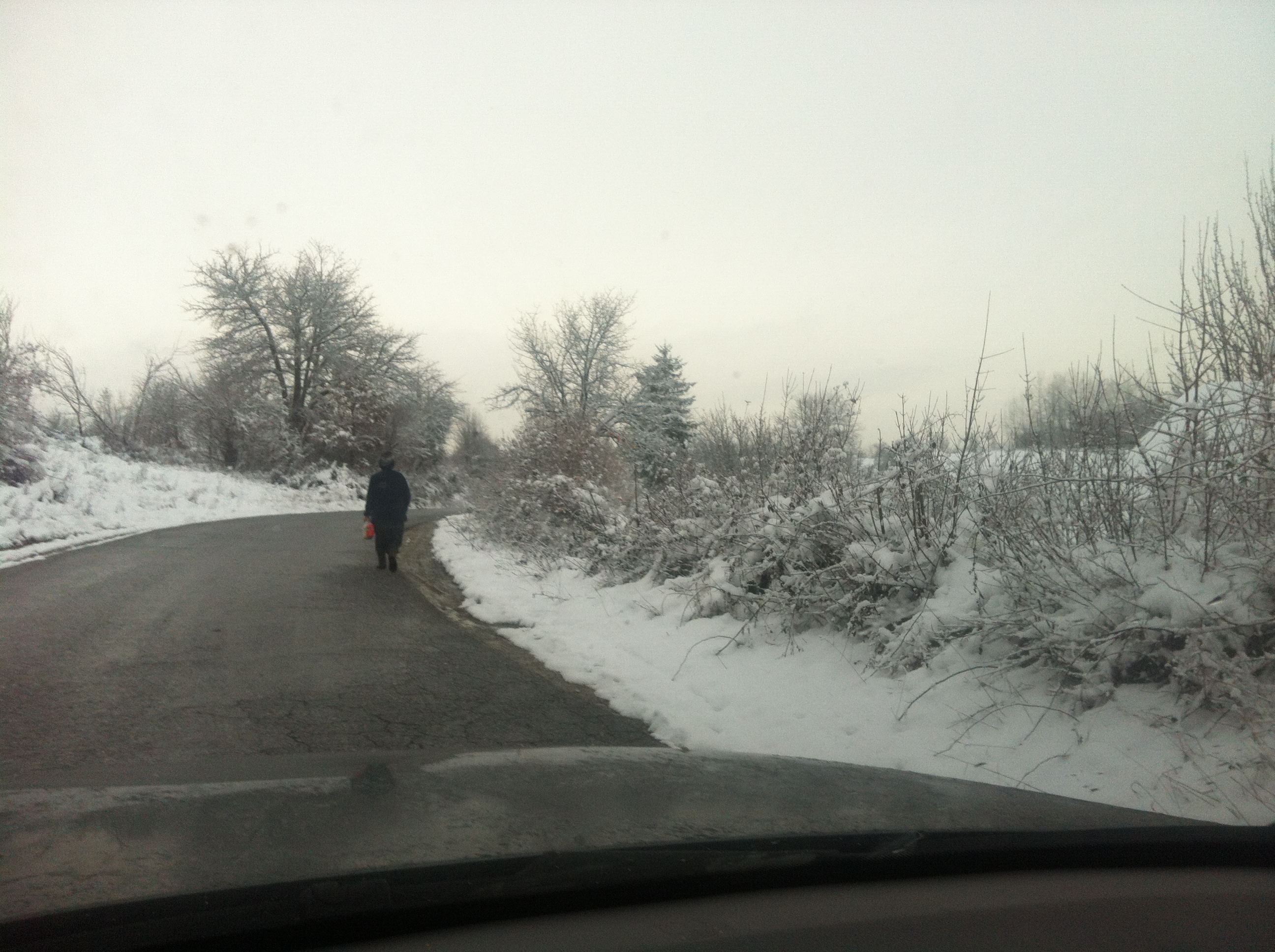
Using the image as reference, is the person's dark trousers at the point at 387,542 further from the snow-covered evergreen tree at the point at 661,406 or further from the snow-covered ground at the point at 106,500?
the snow-covered evergreen tree at the point at 661,406

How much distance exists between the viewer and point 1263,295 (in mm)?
4570

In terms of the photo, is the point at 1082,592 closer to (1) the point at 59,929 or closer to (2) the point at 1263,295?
(2) the point at 1263,295

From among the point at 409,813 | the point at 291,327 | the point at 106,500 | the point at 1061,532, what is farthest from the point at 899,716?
the point at 291,327

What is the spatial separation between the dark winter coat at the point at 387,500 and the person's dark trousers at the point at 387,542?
0.15ft

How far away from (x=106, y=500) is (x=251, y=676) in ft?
52.9

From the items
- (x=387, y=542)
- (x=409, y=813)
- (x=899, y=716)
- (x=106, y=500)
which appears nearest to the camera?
(x=409, y=813)

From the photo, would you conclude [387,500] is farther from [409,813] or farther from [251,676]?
[409,813]

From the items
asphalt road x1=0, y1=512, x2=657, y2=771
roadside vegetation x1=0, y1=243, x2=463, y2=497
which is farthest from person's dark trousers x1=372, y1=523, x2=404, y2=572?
roadside vegetation x1=0, y1=243, x2=463, y2=497

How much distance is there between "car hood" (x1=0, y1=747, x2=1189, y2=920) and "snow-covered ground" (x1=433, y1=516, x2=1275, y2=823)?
1500 mm

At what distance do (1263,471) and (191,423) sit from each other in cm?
4042

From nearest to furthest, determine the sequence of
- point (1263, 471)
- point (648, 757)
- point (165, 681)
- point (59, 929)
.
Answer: point (59, 929) < point (648, 757) < point (1263, 471) < point (165, 681)

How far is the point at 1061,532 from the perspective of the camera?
5.52m

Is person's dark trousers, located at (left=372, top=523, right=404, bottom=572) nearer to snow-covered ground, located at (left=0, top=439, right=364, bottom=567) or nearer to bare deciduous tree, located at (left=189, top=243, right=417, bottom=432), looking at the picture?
snow-covered ground, located at (left=0, top=439, right=364, bottom=567)

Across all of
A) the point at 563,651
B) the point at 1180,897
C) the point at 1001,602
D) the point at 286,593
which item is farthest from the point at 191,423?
the point at 1180,897
